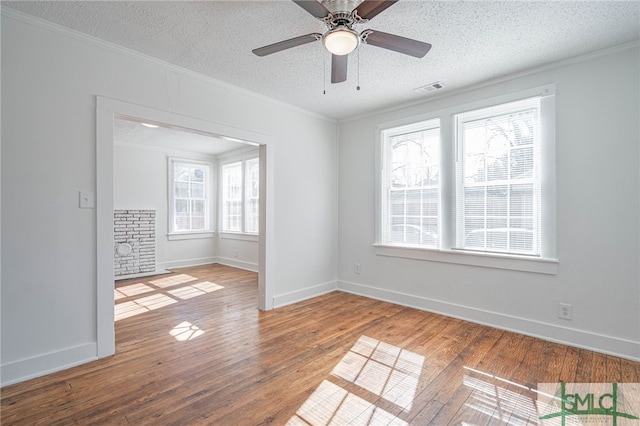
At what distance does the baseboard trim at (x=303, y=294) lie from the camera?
13.3 feet

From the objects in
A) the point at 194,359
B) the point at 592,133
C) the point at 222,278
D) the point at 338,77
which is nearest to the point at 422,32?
the point at 338,77

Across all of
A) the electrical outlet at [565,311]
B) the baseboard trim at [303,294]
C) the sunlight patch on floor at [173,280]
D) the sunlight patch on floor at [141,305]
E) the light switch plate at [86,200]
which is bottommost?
the sunlight patch on floor at [141,305]

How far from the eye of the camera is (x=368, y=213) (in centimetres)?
450

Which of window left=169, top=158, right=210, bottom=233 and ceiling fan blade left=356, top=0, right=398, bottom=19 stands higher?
ceiling fan blade left=356, top=0, right=398, bottom=19

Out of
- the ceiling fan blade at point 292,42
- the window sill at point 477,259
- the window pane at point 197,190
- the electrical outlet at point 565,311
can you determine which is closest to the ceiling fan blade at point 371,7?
the ceiling fan blade at point 292,42

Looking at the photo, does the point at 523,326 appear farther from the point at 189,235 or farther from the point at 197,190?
the point at 197,190

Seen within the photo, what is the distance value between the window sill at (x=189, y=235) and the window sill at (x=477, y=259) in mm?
4440

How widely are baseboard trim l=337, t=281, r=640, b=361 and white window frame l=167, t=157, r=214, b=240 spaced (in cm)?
440

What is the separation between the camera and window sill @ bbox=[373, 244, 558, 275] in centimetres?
303

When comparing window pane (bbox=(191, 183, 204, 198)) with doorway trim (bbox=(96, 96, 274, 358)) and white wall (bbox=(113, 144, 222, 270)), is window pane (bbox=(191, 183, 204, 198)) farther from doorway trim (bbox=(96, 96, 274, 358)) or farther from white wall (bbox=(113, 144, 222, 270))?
doorway trim (bbox=(96, 96, 274, 358))

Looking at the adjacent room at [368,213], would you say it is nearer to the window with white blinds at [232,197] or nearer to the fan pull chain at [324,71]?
the fan pull chain at [324,71]

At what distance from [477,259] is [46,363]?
Result: 4066mm

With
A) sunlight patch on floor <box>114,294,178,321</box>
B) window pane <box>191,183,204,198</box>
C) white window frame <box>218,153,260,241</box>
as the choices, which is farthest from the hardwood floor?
window pane <box>191,183,204,198</box>

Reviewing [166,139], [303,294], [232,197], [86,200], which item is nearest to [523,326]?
[303,294]
